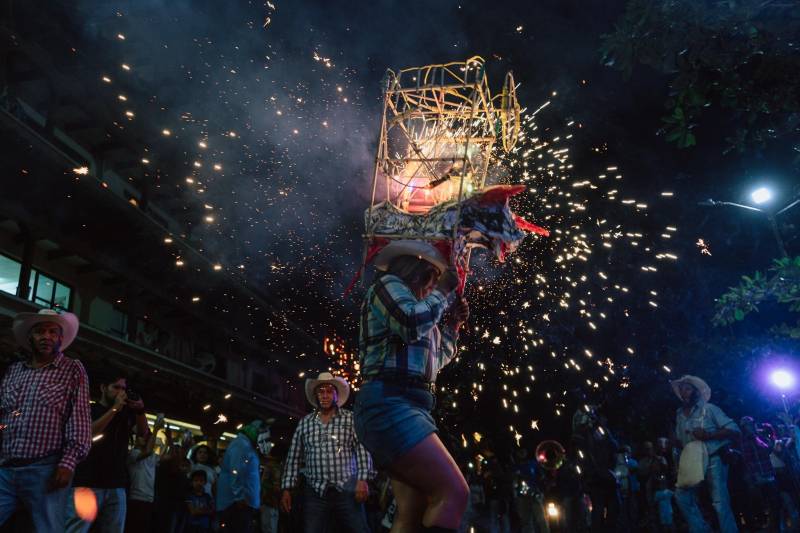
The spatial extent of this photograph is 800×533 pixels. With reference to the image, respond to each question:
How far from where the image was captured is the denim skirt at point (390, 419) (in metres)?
2.63

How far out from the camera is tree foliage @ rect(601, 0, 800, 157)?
4.18 metres

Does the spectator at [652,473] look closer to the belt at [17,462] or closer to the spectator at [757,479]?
the spectator at [757,479]

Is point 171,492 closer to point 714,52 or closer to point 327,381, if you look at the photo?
point 327,381

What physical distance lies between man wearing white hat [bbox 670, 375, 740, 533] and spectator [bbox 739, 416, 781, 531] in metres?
0.54

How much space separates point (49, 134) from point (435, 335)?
15.0 m

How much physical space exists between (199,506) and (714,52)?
849 centimetres

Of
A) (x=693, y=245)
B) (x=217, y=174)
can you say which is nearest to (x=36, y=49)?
(x=217, y=174)

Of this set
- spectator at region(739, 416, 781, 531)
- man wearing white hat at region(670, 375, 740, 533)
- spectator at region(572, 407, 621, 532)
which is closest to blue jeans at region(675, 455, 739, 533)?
man wearing white hat at region(670, 375, 740, 533)

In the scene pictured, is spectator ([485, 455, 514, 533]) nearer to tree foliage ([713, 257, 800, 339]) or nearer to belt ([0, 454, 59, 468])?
tree foliage ([713, 257, 800, 339])

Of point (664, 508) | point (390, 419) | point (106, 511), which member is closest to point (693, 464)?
point (390, 419)

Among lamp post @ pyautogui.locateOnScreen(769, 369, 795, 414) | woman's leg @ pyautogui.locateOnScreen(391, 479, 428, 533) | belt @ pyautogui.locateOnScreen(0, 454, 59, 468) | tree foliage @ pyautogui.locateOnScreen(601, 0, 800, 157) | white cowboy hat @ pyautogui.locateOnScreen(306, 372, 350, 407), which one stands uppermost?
tree foliage @ pyautogui.locateOnScreen(601, 0, 800, 157)

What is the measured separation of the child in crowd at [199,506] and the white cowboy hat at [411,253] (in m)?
6.99

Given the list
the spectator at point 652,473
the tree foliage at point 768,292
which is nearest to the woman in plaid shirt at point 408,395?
the tree foliage at point 768,292

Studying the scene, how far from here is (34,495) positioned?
362 cm
